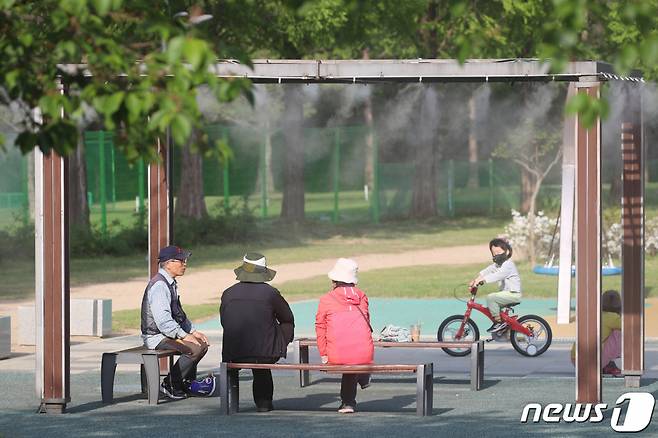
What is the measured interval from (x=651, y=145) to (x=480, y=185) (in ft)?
25.7

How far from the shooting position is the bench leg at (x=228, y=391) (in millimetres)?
13062

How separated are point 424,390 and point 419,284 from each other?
17.3m

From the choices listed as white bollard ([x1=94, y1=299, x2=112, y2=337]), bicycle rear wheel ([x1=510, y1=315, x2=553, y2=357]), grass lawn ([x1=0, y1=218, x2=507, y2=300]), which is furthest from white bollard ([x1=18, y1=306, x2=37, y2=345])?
grass lawn ([x1=0, y1=218, x2=507, y2=300])

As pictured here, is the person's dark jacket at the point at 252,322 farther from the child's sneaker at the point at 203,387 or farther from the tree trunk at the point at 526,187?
the tree trunk at the point at 526,187

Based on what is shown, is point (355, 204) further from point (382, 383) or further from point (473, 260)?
point (382, 383)

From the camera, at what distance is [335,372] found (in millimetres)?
12703

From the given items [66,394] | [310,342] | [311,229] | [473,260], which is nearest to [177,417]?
[66,394]

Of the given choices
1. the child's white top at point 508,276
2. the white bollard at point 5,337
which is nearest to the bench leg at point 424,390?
the child's white top at point 508,276

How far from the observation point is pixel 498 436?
11812mm

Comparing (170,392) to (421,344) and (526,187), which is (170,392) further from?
(526,187)

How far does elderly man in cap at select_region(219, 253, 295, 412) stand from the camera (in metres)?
13.2

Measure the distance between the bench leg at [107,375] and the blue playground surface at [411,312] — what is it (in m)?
6.76

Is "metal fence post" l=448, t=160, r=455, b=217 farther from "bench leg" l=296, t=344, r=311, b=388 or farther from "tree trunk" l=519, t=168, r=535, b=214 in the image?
"bench leg" l=296, t=344, r=311, b=388

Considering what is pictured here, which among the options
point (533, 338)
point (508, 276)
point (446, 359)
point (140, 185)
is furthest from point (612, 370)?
point (140, 185)
